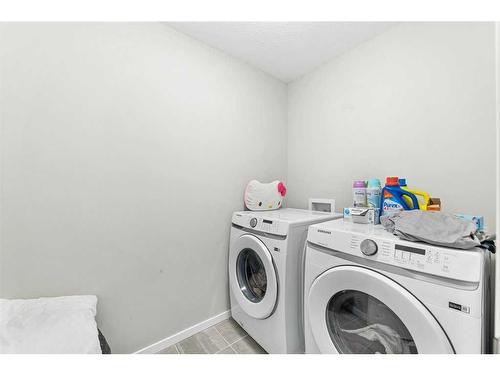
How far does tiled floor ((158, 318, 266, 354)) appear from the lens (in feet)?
4.22

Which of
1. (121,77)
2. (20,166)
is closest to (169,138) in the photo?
(121,77)

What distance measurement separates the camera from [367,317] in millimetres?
848

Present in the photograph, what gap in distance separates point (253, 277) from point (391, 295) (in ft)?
3.01

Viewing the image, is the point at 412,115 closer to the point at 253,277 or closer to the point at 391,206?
the point at 391,206

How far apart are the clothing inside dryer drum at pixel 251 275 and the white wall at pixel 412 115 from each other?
80cm

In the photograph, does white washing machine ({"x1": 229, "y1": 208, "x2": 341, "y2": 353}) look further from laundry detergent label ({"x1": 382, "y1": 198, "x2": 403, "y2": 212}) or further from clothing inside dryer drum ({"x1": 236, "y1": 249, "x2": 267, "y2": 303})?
laundry detergent label ({"x1": 382, "y1": 198, "x2": 403, "y2": 212})

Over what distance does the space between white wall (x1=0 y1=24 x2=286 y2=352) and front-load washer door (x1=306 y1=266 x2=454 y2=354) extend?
862 mm

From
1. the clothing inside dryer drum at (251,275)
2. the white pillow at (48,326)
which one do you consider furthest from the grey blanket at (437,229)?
the white pillow at (48,326)

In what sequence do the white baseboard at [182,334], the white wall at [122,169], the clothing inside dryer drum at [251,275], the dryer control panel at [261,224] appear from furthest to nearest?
the clothing inside dryer drum at [251,275] < the white baseboard at [182,334] < the dryer control panel at [261,224] < the white wall at [122,169]

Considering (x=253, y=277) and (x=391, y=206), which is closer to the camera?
(x=391, y=206)

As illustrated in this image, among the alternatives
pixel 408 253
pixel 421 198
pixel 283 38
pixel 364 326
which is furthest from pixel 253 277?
pixel 283 38

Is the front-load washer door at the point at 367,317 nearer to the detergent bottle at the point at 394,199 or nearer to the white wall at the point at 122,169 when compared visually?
the detergent bottle at the point at 394,199

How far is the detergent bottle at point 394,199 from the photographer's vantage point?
1.06m

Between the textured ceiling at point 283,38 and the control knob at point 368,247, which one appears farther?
the textured ceiling at point 283,38
